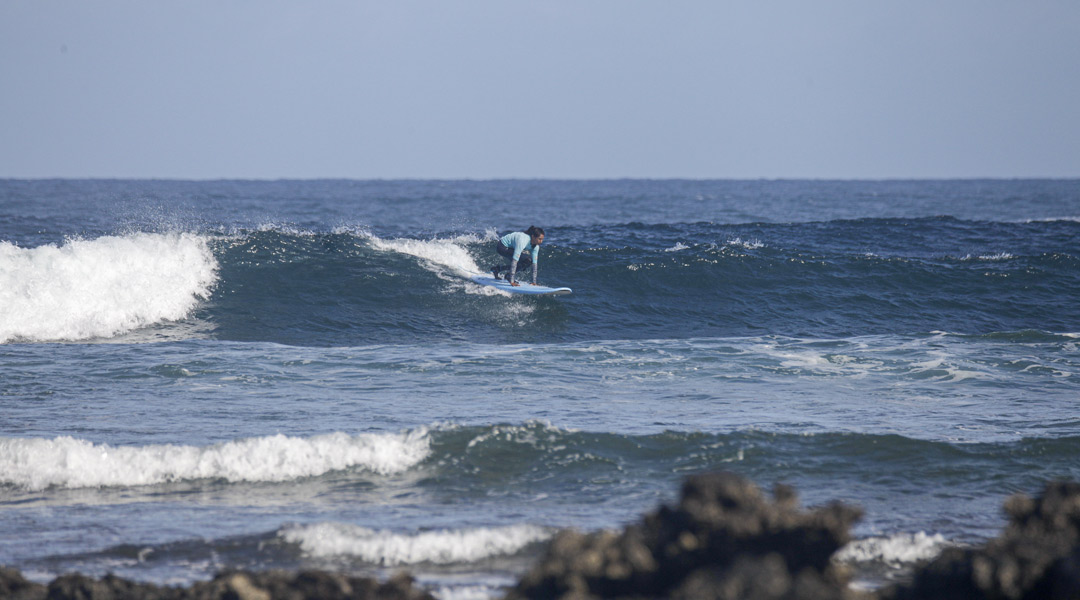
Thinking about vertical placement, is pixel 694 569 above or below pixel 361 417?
above

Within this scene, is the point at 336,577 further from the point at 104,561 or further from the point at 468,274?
the point at 468,274

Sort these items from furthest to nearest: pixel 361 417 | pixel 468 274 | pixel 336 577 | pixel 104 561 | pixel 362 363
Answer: pixel 468 274 < pixel 362 363 < pixel 361 417 < pixel 104 561 < pixel 336 577

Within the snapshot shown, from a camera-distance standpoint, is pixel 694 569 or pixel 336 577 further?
pixel 336 577

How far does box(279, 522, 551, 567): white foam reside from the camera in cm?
510

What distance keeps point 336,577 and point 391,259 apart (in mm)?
15602

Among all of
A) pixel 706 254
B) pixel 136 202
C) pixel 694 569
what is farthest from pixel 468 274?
pixel 136 202

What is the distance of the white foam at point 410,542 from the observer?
510 cm

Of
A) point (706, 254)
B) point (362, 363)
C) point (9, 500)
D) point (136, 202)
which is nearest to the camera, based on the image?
point (9, 500)

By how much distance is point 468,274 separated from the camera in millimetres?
18172

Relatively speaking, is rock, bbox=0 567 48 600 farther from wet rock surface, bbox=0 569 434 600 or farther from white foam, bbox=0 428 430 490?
white foam, bbox=0 428 430 490

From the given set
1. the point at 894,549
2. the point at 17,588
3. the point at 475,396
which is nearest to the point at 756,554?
the point at 894,549

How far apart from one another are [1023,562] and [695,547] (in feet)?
4.19

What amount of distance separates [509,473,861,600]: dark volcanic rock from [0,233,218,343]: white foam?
11.9m

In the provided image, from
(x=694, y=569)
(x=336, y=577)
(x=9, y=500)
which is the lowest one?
(x=9, y=500)
